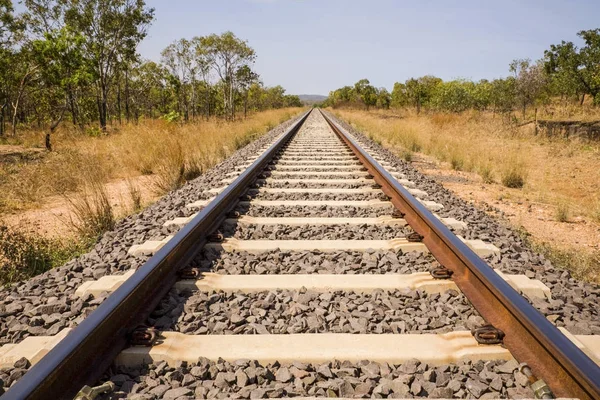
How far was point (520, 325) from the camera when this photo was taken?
166 cm

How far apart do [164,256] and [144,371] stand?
786 mm

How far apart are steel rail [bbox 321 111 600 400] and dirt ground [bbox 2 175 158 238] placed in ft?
11.3

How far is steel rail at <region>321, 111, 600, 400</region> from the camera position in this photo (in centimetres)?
132

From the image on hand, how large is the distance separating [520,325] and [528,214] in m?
3.88

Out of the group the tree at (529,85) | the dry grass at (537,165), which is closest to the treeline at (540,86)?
the tree at (529,85)

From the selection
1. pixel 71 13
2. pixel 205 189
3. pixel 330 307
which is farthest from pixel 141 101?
pixel 330 307

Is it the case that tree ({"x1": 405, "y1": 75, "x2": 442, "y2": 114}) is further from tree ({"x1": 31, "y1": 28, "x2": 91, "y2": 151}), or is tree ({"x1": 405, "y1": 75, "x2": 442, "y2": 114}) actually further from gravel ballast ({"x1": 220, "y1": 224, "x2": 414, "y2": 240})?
gravel ballast ({"x1": 220, "y1": 224, "x2": 414, "y2": 240})

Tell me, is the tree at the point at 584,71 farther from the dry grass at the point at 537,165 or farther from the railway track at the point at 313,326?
the railway track at the point at 313,326

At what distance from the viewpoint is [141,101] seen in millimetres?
48312

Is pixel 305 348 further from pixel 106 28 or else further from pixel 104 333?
pixel 106 28

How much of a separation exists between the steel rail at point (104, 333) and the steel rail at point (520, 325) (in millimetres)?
1701

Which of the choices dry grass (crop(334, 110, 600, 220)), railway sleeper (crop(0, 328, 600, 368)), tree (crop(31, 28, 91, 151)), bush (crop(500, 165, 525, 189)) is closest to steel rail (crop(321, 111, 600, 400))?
railway sleeper (crop(0, 328, 600, 368))

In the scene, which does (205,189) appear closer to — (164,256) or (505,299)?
(164,256)

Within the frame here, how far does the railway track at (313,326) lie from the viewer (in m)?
1.46
